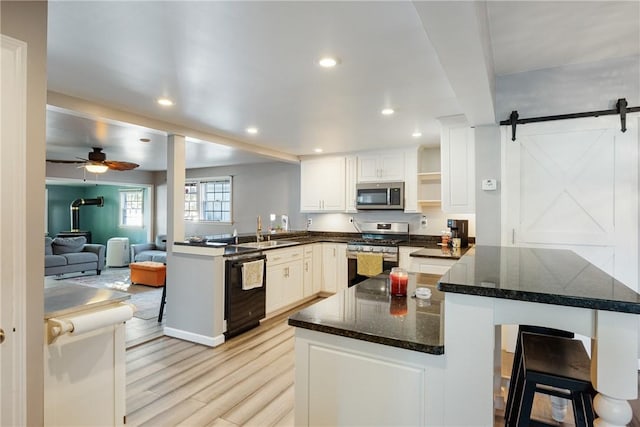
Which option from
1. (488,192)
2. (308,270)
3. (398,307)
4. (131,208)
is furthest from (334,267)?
(131,208)

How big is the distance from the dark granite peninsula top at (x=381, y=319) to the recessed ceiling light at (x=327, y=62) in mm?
1479

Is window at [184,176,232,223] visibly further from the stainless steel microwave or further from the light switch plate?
the light switch plate

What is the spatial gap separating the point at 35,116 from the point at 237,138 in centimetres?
322

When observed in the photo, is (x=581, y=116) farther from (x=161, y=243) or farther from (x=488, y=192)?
(x=161, y=243)

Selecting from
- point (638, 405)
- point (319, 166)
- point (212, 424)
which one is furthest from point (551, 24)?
point (319, 166)

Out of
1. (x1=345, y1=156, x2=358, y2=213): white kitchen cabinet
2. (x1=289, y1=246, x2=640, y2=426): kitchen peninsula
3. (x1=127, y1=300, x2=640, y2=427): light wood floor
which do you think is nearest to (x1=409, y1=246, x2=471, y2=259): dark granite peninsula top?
(x1=127, y1=300, x2=640, y2=427): light wood floor

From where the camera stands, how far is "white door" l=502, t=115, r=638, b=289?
2.53 metres

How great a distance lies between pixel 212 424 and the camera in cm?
216

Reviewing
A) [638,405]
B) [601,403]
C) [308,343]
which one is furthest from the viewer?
[638,405]

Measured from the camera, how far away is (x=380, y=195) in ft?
16.4

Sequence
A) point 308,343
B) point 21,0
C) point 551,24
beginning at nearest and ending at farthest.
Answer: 1. point 21,0
2. point 308,343
3. point 551,24

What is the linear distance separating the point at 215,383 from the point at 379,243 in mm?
2945

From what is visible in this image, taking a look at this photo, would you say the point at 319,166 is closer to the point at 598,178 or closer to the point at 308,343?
the point at 598,178

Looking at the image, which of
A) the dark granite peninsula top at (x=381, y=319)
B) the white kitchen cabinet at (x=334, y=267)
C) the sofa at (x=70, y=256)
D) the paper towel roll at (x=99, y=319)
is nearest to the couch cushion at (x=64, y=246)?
the sofa at (x=70, y=256)
